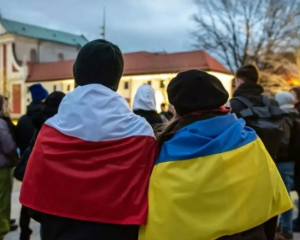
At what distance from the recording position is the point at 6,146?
15.0 feet

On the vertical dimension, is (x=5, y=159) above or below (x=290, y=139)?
below

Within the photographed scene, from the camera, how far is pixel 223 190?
178cm

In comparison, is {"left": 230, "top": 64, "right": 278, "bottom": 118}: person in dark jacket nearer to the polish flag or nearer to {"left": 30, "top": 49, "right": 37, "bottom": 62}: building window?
the polish flag

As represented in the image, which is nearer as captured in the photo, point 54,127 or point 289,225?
point 54,127

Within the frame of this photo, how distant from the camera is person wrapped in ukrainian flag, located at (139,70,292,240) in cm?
175

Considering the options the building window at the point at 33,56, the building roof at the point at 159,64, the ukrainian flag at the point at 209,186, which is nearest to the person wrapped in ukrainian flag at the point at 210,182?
the ukrainian flag at the point at 209,186

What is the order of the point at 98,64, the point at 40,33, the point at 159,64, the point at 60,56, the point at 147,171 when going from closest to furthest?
the point at 147,171 < the point at 98,64 < the point at 159,64 < the point at 40,33 < the point at 60,56

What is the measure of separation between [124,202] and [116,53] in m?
0.72

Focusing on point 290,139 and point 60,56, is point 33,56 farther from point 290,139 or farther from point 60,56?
point 290,139

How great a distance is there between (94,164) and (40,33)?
60.1m

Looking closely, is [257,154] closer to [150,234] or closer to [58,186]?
[150,234]

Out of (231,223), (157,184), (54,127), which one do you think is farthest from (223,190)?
(54,127)

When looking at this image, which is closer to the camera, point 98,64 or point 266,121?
point 98,64

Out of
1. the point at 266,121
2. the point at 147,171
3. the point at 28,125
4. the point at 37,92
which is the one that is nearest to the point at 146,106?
the point at 266,121
